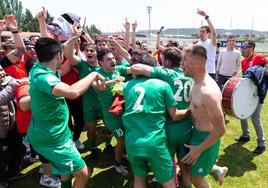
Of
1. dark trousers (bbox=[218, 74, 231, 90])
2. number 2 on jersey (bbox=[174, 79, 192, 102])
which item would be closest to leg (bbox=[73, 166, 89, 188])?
number 2 on jersey (bbox=[174, 79, 192, 102])

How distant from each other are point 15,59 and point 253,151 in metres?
5.09

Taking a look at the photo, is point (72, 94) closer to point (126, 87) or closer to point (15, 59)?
point (126, 87)

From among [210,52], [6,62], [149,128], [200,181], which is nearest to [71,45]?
[6,62]

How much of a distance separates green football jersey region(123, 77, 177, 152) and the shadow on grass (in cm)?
251

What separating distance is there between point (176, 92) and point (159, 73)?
17.3 inches

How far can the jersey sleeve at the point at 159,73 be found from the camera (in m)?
3.62

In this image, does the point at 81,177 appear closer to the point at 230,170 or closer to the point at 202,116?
the point at 202,116

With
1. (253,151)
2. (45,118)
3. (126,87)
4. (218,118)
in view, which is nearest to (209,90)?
(218,118)

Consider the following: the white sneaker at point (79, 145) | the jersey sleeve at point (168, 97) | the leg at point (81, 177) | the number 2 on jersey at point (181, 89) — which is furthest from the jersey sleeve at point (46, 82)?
the white sneaker at point (79, 145)

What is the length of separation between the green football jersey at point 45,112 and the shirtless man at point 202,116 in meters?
1.52

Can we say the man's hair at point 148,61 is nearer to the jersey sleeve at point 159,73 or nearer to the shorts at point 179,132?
the jersey sleeve at point 159,73

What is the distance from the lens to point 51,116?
336 cm

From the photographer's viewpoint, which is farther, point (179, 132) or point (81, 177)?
point (179, 132)

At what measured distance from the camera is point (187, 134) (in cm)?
372
